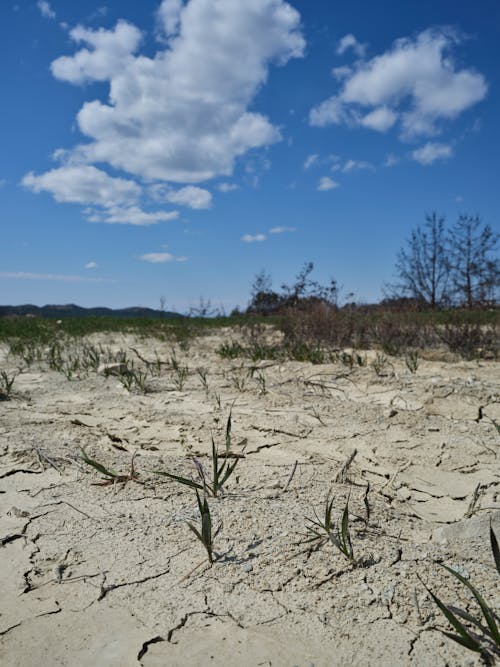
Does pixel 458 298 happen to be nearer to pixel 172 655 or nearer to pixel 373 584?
pixel 373 584

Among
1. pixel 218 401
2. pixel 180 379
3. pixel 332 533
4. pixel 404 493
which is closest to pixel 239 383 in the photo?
pixel 180 379

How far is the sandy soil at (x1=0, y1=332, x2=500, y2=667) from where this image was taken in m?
1.13

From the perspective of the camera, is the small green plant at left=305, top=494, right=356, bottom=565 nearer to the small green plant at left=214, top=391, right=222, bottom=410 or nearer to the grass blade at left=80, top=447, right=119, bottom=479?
the grass blade at left=80, top=447, right=119, bottom=479

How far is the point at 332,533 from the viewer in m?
1.51

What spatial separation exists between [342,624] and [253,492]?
2.53ft

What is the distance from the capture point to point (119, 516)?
1.71 m

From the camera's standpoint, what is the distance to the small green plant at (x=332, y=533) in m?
1.39

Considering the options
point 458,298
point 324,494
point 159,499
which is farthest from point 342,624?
point 458,298

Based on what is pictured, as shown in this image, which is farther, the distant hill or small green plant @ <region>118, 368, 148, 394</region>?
the distant hill

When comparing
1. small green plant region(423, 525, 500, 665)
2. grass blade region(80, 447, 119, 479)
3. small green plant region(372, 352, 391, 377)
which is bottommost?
small green plant region(423, 525, 500, 665)

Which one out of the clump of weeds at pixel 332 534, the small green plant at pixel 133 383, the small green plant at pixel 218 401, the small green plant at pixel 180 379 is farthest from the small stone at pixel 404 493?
the small green plant at pixel 133 383

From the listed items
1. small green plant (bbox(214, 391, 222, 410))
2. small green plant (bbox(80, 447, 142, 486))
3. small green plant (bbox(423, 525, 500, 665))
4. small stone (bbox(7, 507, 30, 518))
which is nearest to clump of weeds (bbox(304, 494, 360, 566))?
small green plant (bbox(423, 525, 500, 665))

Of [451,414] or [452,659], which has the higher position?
[451,414]

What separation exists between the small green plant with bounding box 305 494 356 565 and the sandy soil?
0.04 meters
